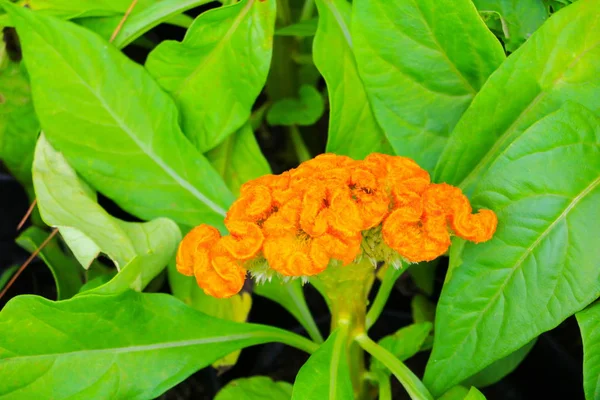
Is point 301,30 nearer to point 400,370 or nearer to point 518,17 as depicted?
point 518,17

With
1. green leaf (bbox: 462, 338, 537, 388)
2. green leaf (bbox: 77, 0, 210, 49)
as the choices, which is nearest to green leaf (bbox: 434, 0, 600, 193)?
green leaf (bbox: 462, 338, 537, 388)

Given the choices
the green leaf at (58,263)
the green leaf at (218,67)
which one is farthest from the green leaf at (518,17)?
the green leaf at (58,263)

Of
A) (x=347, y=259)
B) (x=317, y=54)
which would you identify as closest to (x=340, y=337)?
(x=347, y=259)

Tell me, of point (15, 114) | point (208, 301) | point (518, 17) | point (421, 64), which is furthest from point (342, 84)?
point (15, 114)

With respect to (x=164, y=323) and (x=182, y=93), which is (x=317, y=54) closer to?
(x=182, y=93)

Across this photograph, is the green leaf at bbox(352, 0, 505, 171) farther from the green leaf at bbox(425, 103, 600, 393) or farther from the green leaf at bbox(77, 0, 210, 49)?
the green leaf at bbox(77, 0, 210, 49)

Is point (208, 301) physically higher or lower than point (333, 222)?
lower
